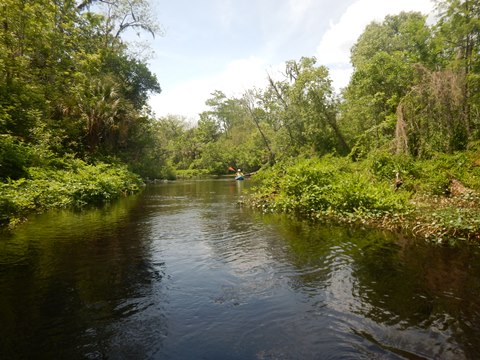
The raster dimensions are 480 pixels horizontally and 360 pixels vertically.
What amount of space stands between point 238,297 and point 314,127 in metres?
28.4

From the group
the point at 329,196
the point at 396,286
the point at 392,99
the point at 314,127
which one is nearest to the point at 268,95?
the point at 314,127

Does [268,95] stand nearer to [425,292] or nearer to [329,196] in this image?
[329,196]

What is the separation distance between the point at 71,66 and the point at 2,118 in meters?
7.27

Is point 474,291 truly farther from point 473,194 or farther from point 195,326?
point 473,194

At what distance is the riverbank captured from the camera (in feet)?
34.0

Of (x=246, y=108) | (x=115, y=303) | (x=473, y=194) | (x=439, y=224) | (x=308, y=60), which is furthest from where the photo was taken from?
(x=246, y=108)

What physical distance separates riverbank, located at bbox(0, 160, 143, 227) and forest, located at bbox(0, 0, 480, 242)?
7 centimetres

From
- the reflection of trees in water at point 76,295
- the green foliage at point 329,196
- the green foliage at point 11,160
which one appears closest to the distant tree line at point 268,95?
Result: the green foliage at point 11,160

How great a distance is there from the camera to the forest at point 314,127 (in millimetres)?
10984

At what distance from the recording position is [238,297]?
17.2ft

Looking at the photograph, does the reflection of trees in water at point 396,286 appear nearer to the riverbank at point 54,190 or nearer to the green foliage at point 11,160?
the riverbank at point 54,190

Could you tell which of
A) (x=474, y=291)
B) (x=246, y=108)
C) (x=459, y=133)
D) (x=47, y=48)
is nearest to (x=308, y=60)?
(x=246, y=108)

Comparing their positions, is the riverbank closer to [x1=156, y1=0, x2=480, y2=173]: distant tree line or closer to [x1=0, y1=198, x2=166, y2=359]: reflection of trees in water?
[x1=0, y1=198, x2=166, y2=359]: reflection of trees in water

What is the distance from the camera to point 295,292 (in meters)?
5.37
